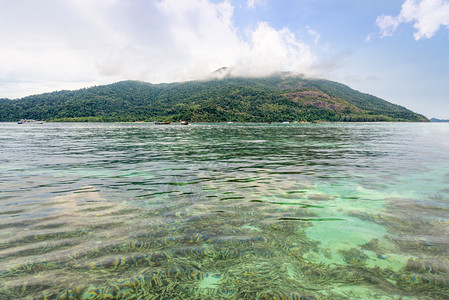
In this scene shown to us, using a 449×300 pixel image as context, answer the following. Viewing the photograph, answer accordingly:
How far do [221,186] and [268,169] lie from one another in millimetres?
5728

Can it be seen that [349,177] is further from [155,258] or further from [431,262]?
[155,258]

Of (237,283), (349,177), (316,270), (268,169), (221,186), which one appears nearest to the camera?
(237,283)

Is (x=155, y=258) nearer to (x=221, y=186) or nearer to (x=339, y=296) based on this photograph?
(x=339, y=296)

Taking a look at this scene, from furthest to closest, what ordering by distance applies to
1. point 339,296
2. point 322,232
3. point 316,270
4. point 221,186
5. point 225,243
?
point 221,186 < point 322,232 < point 225,243 < point 316,270 < point 339,296

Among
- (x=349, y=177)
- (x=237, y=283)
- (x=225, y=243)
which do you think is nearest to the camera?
(x=237, y=283)

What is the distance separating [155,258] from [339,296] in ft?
13.0

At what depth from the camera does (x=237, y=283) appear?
453 cm

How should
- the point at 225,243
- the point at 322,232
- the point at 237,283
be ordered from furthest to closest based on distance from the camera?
the point at 322,232 → the point at 225,243 → the point at 237,283

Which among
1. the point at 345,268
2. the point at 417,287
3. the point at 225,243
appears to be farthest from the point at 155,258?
the point at 417,287

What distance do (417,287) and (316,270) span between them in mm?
1827

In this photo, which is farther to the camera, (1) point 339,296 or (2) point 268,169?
(2) point 268,169

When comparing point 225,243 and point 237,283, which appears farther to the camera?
point 225,243

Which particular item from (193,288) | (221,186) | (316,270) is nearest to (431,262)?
(316,270)

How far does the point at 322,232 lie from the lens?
6.95 meters
